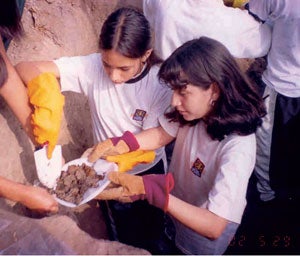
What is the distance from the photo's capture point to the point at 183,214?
156 cm

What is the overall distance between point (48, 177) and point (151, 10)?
4.21 feet

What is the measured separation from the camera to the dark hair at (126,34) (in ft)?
5.86

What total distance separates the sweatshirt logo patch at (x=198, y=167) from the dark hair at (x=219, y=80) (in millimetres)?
169

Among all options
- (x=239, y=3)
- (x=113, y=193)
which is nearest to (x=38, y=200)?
(x=113, y=193)

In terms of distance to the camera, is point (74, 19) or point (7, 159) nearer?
point (7, 159)

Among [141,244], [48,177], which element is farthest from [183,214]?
[141,244]

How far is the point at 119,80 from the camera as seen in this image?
1896 millimetres

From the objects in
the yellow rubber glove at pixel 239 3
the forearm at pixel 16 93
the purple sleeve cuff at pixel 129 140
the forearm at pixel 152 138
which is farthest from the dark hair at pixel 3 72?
the yellow rubber glove at pixel 239 3

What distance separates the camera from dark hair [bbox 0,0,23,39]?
5.50 ft

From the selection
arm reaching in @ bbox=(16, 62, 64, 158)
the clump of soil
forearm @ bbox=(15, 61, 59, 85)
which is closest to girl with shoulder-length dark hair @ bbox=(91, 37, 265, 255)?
the clump of soil

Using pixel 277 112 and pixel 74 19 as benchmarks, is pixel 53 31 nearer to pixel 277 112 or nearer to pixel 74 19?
pixel 74 19

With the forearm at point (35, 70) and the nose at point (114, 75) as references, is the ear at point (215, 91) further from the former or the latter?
the forearm at point (35, 70)

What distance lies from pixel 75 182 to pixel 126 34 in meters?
0.78

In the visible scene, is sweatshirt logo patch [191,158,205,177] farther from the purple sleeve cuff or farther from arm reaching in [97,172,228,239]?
the purple sleeve cuff
